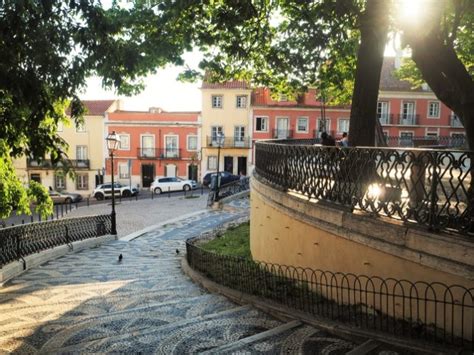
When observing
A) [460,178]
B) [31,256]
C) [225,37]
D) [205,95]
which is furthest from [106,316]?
[205,95]

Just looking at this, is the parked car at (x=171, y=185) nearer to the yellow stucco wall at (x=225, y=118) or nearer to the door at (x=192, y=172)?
the yellow stucco wall at (x=225, y=118)

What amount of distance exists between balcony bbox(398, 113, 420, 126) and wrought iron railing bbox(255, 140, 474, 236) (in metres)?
37.2

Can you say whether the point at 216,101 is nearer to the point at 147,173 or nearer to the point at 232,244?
the point at 147,173

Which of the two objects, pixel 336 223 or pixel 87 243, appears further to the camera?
pixel 87 243

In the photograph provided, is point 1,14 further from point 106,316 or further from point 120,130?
point 120,130

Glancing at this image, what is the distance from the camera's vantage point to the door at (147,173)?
45259mm

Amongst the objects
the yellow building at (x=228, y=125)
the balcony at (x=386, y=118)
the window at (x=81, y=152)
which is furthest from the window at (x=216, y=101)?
the balcony at (x=386, y=118)

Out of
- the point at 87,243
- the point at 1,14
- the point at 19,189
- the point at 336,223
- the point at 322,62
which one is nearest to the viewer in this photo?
the point at 1,14

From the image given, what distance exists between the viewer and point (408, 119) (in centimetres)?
4222

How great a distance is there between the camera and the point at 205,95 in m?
44.0

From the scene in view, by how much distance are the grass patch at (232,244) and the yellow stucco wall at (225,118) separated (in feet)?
92.2

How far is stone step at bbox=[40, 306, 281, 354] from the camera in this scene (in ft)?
17.0

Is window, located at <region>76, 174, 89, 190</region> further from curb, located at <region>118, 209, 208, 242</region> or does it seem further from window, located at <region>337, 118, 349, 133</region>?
window, located at <region>337, 118, 349, 133</region>

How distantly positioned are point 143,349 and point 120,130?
41.9m
